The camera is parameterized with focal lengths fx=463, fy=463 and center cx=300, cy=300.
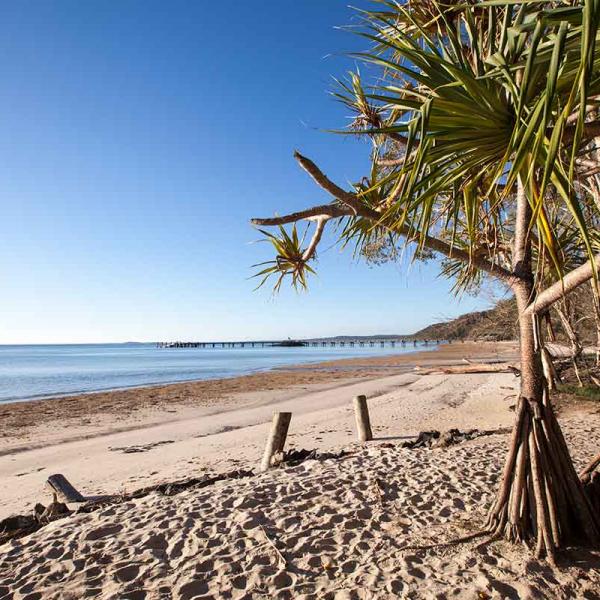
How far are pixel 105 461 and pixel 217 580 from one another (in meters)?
5.73

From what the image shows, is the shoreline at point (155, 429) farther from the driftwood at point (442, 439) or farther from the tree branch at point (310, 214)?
the tree branch at point (310, 214)

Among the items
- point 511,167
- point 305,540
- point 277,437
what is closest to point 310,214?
point 511,167

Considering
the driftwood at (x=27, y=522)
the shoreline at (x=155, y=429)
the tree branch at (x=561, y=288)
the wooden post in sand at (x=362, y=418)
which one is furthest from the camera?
the wooden post in sand at (x=362, y=418)

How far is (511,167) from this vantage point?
2189 millimetres

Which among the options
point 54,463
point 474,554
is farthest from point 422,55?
point 54,463

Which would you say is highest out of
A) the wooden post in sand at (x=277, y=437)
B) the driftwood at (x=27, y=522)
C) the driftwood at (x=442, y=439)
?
the wooden post in sand at (x=277, y=437)

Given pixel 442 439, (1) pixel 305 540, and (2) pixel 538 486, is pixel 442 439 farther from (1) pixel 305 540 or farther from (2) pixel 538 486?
(1) pixel 305 540

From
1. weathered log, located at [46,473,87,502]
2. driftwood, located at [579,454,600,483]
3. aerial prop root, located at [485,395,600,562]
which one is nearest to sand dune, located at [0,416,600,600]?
aerial prop root, located at [485,395,600,562]

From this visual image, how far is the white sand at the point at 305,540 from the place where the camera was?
10.0 feet

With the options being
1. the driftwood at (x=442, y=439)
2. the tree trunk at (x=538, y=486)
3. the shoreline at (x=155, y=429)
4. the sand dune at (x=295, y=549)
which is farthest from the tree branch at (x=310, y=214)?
the shoreline at (x=155, y=429)

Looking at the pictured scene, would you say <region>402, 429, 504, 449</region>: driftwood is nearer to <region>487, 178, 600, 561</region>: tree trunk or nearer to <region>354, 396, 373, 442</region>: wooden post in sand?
<region>354, 396, 373, 442</region>: wooden post in sand

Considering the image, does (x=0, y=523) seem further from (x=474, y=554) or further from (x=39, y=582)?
(x=474, y=554)

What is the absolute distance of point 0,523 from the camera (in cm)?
429

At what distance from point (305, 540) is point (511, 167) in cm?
309
